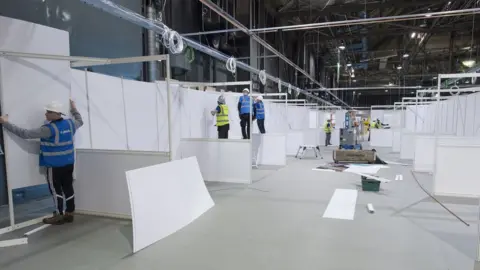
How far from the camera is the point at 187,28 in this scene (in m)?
8.00

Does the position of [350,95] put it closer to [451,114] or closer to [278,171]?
[451,114]

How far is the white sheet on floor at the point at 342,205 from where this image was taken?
3.82m

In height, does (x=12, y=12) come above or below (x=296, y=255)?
above

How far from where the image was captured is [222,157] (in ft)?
18.4

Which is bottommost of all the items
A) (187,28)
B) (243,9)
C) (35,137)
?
(35,137)

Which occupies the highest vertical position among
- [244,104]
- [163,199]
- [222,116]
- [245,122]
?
[244,104]

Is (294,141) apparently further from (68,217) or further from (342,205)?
(68,217)

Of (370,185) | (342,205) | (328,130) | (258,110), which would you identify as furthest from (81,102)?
(328,130)

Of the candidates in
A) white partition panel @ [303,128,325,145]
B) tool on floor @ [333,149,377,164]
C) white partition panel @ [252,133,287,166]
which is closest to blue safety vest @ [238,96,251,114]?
white partition panel @ [252,133,287,166]

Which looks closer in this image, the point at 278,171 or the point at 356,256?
the point at 356,256

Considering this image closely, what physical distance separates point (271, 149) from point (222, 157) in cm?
254

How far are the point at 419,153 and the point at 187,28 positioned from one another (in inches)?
267

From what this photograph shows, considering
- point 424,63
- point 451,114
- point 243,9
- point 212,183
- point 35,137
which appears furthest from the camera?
point 424,63

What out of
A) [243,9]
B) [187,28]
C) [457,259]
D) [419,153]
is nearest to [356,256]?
[457,259]
